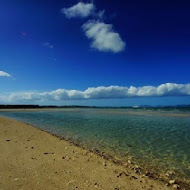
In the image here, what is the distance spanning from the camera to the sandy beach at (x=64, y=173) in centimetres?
655

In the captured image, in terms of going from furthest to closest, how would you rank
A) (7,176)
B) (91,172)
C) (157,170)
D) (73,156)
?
(73,156) → (157,170) → (91,172) → (7,176)

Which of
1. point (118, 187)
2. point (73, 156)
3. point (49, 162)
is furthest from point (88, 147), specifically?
point (118, 187)

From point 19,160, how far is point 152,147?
26.7 ft

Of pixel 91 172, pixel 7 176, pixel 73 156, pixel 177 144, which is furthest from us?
pixel 177 144

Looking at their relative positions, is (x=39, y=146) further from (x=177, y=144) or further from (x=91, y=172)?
(x=177, y=144)

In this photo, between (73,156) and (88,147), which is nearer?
(73,156)

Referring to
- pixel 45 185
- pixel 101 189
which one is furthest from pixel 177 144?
pixel 45 185

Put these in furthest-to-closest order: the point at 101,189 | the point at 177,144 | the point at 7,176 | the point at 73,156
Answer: the point at 177,144 < the point at 73,156 < the point at 7,176 < the point at 101,189

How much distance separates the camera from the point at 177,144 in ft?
44.1

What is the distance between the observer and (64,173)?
7539mm

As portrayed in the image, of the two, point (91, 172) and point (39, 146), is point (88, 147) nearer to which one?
point (39, 146)

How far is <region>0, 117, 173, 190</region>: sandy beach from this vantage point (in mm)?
6551

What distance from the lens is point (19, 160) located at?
8922 mm

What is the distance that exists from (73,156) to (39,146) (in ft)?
10.1
